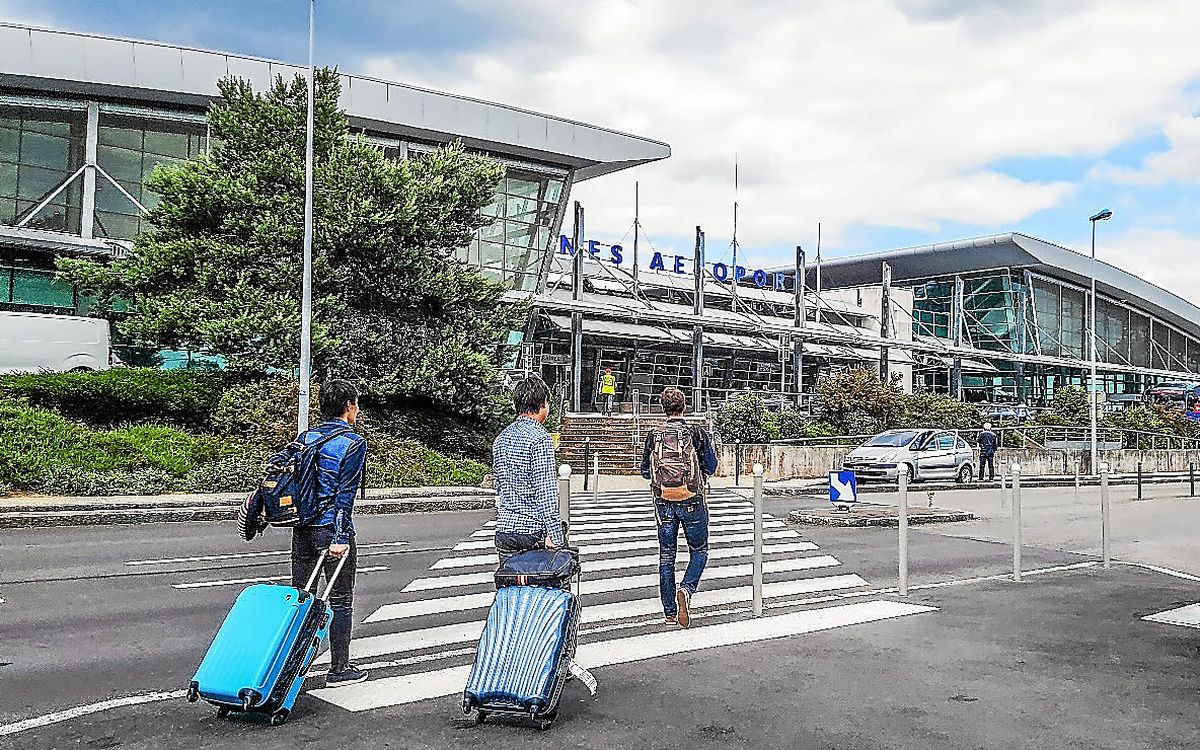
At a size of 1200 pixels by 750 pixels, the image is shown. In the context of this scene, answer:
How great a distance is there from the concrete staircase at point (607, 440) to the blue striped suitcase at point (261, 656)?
25.3 meters

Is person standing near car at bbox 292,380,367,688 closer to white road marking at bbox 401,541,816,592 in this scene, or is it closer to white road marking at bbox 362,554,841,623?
white road marking at bbox 362,554,841,623

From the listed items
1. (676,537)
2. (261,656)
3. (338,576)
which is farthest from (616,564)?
(261,656)

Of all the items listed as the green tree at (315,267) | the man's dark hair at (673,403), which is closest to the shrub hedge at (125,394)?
the green tree at (315,267)

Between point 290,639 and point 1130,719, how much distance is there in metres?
4.66

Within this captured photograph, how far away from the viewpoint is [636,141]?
133ft

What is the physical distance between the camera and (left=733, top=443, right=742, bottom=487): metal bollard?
1123 inches

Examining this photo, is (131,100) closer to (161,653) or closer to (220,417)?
Answer: (220,417)

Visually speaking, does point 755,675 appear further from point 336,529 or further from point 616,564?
point 616,564

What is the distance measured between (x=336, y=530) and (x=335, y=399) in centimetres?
83

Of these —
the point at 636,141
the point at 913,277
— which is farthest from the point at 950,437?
the point at 913,277

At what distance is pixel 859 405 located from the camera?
38.7 meters

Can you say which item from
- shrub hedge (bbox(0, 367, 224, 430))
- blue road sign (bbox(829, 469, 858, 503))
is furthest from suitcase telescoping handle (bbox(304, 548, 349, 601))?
shrub hedge (bbox(0, 367, 224, 430))

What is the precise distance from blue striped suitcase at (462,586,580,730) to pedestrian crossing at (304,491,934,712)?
2.41 feet

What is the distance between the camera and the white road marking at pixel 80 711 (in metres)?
5.55
